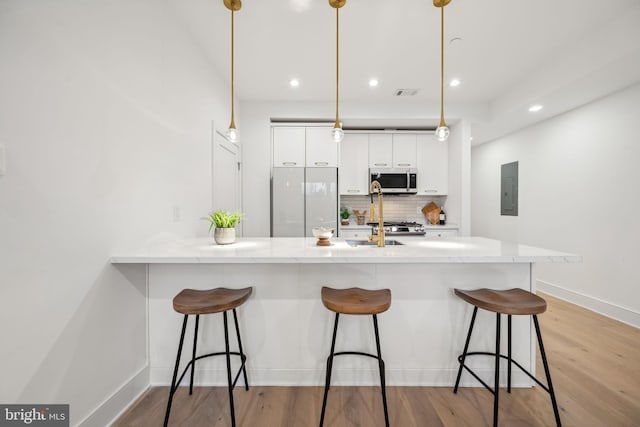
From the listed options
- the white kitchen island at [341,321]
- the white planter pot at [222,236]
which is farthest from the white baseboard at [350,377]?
the white planter pot at [222,236]

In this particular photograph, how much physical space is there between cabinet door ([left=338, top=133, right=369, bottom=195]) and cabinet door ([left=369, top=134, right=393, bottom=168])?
8cm

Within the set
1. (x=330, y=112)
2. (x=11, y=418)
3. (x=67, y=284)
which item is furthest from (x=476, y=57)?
(x=11, y=418)

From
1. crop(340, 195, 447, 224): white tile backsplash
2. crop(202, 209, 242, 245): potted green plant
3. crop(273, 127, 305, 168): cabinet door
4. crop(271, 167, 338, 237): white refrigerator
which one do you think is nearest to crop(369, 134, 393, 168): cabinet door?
crop(340, 195, 447, 224): white tile backsplash

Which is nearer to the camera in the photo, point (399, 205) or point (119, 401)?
point (119, 401)

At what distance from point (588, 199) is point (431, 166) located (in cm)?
190

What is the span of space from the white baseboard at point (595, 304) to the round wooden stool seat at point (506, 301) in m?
2.29

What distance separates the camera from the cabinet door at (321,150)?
3928mm

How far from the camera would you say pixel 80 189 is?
133 centimetres

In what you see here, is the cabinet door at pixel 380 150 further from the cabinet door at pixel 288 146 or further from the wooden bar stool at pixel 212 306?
the wooden bar stool at pixel 212 306

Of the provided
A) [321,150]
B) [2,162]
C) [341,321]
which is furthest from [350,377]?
[321,150]

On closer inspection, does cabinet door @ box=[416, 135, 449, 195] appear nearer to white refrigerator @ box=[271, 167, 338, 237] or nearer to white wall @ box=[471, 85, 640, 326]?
white wall @ box=[471, 85, 640, 326]

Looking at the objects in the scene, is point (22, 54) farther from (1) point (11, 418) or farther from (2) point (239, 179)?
(2) point (239, 179)

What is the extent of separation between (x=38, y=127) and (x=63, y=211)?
1.22 ft

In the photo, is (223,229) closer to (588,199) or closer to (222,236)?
(222,236)
